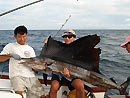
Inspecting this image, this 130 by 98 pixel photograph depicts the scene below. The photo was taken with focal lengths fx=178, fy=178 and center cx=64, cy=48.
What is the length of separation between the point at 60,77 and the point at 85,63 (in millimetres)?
368

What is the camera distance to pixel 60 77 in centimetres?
228

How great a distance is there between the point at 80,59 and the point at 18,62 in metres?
0.77

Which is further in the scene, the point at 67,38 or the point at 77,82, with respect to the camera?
the point at 67,38

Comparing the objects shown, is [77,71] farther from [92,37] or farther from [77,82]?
[92,37]

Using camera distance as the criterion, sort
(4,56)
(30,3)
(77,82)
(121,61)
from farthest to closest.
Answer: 1. (121,61)
2. (30,3)
3. (77,82)
4. (4,56)

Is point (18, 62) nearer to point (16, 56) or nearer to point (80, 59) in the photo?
point (16, 56)

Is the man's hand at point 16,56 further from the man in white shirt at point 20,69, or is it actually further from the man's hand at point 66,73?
the man's hand at point 66,73

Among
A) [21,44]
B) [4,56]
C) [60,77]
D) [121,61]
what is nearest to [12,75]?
[4,56]

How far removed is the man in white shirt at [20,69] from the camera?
2049mm

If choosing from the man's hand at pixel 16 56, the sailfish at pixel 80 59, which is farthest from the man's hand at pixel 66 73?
the man's hand at pixel 16 56

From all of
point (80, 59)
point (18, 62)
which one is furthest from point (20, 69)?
point (80, 59)

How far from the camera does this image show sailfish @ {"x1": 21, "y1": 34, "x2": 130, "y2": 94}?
2.16 m

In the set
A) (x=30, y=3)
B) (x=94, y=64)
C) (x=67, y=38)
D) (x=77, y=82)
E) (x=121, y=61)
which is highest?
(x=30, y=3)

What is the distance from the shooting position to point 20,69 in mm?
2107
